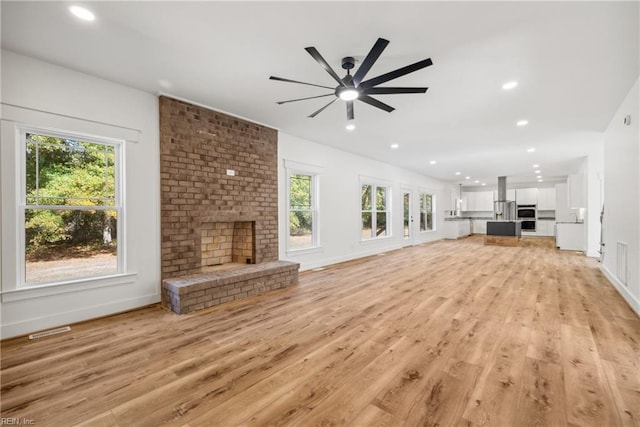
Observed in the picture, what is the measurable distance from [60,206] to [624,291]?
22.9 feet

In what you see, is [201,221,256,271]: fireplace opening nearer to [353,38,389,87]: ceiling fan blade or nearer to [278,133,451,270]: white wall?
[278,133,451,270]: white wall

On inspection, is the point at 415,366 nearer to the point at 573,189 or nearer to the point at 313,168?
the point at 313,168

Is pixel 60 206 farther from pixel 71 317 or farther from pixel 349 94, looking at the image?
pixel 349 94

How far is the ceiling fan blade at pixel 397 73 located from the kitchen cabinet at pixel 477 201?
45.8 feet

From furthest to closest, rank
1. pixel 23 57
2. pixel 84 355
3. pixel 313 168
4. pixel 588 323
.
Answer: pixel 313 168, pixel 588 323, pixel 23 57, pixel 84 355

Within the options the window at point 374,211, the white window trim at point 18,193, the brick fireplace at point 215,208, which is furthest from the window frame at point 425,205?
the white window trim at point 18,193

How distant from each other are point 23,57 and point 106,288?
2.52 meters

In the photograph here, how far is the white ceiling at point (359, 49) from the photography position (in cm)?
212

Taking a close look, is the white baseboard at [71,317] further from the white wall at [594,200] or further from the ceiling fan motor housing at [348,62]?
the white wall at [594,200]

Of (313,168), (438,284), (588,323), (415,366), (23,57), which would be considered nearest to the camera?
(415,366)

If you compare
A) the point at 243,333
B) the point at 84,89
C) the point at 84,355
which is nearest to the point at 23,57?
the point at 84,89

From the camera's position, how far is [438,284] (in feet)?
15.0

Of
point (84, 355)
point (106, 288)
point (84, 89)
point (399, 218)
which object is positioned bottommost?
point (84, 355)

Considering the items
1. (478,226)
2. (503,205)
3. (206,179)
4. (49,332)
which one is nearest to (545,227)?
(478,226)
